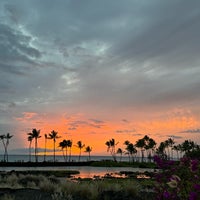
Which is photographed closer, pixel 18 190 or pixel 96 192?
pixel 96 192

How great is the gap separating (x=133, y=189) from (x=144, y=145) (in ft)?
471

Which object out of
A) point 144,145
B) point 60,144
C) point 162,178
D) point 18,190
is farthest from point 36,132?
point 162,178

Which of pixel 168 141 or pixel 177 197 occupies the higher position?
pixel 168 141

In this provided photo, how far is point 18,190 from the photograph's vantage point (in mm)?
16766

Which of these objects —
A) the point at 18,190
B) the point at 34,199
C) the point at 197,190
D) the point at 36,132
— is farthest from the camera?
the point at 36,132

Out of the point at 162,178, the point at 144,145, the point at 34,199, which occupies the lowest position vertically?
the point at 34,199

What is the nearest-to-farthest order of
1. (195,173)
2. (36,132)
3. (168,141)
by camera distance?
(195,173) → (36,132) → (168,141)

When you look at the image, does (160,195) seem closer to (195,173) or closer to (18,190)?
(195,173)

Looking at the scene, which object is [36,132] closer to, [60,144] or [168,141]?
[60,144]

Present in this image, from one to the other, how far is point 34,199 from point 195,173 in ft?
33.6

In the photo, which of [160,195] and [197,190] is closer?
[197,190]

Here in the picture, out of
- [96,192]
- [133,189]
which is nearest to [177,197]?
[96,192]

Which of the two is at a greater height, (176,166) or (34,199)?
(176,166)

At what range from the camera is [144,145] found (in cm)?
15862
